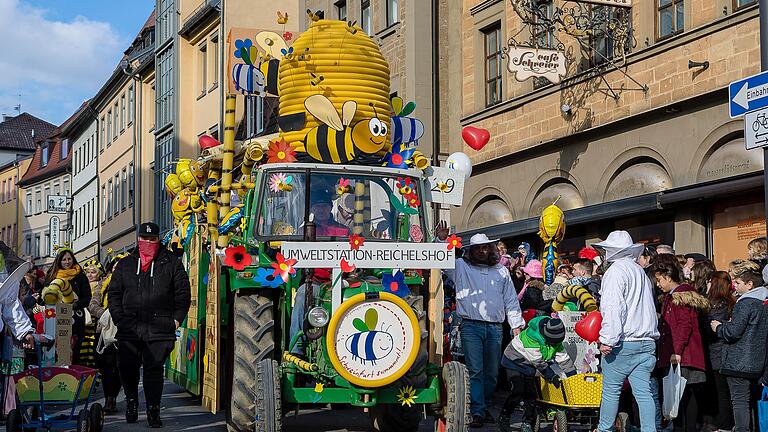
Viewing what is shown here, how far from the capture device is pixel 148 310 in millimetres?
12234

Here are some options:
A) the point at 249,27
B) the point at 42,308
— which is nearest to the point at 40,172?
the point at 249,27

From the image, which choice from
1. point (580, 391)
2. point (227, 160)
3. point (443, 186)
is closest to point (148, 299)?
point (227, 160)

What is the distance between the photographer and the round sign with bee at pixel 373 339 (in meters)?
8.96

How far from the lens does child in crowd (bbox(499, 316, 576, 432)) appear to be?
10422 millimetres

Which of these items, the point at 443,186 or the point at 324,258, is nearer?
the point at 324,258

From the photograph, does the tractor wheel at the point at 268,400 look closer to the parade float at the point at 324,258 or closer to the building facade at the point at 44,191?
the parade float at the point at 324,258

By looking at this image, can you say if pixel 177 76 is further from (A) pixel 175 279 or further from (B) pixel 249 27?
(A) pixel 175 279

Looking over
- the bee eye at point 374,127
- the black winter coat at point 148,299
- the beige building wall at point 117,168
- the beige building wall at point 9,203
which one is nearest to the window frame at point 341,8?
the black winter coat at point 148,299

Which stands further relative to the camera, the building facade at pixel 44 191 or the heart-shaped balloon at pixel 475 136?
the building facade at pixel 44 191

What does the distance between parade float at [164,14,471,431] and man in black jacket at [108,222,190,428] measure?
37cm

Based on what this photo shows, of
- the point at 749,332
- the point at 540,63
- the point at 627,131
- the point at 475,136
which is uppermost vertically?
the point at 540,63

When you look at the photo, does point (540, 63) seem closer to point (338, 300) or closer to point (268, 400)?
point (338, 300)

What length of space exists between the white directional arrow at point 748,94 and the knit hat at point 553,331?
7.86 feet

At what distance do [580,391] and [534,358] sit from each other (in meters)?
0.48
